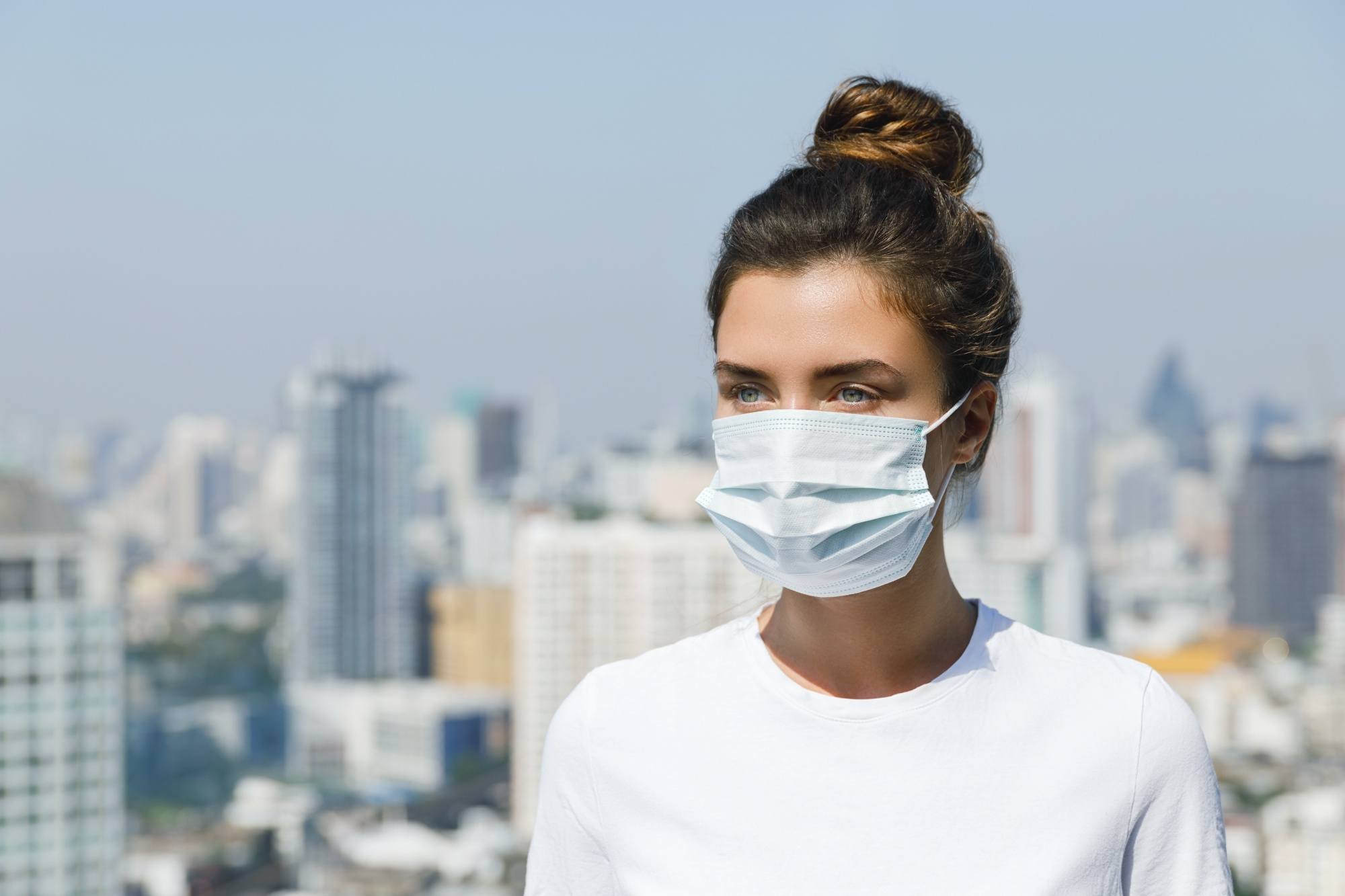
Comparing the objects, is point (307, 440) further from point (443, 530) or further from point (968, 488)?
point (968, 488)

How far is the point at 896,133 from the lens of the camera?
612mm

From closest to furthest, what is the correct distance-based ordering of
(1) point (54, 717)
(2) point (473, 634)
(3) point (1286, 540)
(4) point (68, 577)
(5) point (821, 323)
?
(5) point (821, 323) < (1) point (54, 717) < (4) point (68, 577) < (2) point (473, 634) < (3) point (1286, 540)

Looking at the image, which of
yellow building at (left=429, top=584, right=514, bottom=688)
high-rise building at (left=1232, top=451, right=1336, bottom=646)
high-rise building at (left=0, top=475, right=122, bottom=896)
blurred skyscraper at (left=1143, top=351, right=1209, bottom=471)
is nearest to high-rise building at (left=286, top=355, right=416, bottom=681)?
yellow building at (left=429, top=584, right=514, bottom=688)

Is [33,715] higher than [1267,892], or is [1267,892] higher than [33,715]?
[33,715]

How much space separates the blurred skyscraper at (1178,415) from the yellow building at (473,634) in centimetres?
1317

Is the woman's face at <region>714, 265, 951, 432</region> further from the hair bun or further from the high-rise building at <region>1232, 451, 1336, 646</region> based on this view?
the high-rise building at <region>1232, 451, 1336, 646</region>

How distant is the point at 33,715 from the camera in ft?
20.9

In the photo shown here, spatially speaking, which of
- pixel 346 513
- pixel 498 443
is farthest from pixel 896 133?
pixel 498 443

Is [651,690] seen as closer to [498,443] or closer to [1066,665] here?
[1066,665]

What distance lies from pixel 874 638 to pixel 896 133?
226 millimetres

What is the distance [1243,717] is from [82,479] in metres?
19.1

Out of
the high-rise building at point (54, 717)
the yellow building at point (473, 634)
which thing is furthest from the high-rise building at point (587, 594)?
the yellow building at point (473, 634)

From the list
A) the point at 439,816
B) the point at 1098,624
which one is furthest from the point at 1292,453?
the point at 439,816

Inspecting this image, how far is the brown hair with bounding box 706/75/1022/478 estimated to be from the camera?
560mm
